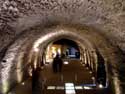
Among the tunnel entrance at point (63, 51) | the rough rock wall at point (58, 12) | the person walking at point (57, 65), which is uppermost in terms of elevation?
the tunnel entrance at point (63, 51)

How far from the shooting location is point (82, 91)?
26.8 ft

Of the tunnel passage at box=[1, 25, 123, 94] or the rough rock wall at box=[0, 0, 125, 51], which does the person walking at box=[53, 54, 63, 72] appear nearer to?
the tunnel passage at box=[1, 25, 123, 94]

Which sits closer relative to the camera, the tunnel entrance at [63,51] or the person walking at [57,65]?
the person walking at [57,65]

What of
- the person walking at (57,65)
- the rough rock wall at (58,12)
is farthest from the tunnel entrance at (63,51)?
the rough rock wall at (58,12)

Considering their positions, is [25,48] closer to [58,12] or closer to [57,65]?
[58,12]

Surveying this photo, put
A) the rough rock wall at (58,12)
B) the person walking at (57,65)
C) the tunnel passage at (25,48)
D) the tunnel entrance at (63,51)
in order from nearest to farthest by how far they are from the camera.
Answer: the rough rock wall at (58,12) < the tunnel passage at (25,48) < the person walking at (57,65) < the tunnel entrance at (63,51)

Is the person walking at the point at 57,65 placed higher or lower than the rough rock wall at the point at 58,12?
lower

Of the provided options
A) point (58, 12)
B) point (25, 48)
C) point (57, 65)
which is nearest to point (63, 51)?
point (57, 65)

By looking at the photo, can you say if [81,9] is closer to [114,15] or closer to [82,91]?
[114,15]

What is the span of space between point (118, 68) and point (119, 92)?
75cm

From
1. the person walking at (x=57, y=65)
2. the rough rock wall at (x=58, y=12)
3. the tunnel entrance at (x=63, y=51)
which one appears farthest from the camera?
the tunnel entrance at (x=63, y=51)

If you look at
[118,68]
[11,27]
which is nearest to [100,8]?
[11,27]

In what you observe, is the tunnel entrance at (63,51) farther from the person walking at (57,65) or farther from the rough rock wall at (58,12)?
the rough rock wall at (58,12)

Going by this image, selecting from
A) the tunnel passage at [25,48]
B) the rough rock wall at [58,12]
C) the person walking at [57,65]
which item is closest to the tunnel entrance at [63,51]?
the person walking at [57,65]
